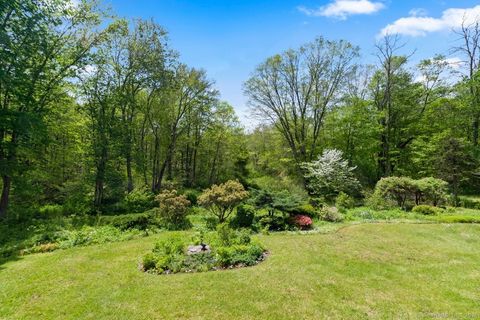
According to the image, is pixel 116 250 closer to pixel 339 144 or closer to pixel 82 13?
pixel 82 13

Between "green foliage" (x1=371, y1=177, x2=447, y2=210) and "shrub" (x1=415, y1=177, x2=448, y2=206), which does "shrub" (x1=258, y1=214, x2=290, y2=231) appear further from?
"shrub" (x1=415, y1=177, x2=448, y2=206)

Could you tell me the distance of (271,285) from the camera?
609 cm

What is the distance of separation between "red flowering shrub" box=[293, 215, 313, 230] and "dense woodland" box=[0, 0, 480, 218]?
7.61m

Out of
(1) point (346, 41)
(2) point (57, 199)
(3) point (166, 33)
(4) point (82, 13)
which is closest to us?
(4) point (82, 13)

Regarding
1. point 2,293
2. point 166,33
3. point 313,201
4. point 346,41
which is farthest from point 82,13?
point 346,41

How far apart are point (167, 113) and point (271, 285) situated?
19.5m

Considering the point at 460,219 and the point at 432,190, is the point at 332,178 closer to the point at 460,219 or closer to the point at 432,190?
the point at 432,190

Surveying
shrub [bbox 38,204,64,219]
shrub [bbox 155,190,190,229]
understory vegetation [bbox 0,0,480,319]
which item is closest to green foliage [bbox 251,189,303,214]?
understory vegetation [bbox 0,0,480,319]

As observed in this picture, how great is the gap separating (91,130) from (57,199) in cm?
500

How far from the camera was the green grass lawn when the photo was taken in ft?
16.8

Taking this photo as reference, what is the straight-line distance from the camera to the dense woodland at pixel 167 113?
1360 centimetres

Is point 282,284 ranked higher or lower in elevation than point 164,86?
lower

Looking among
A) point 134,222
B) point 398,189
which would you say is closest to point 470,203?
point 398,189

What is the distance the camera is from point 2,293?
5977 mm
